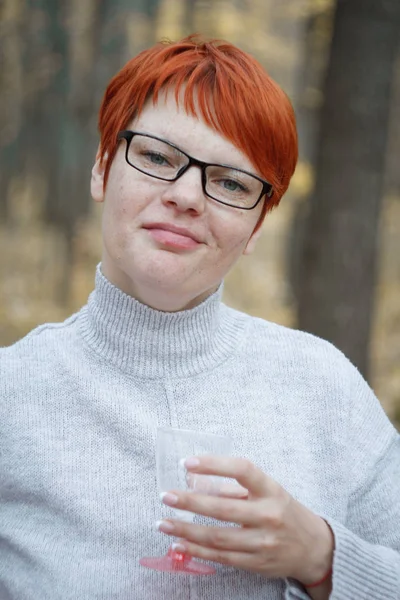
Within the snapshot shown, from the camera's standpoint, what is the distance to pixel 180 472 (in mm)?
1876

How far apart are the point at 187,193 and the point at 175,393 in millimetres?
562

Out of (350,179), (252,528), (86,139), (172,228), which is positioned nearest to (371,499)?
(252,528)

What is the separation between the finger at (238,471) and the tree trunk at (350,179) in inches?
157

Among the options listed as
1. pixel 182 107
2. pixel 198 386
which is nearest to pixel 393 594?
pixel 198 386

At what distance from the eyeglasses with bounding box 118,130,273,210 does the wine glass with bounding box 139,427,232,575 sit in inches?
25.3

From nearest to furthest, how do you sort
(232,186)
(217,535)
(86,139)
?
(217,535) → (232,186) → (86,139)

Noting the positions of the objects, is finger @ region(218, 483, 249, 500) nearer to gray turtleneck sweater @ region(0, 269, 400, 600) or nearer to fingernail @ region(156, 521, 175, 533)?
fingernail @ region(156, 521, 175, 533)

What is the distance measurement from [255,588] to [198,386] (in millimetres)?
550

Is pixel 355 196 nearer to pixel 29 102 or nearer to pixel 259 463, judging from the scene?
pixel 259 463

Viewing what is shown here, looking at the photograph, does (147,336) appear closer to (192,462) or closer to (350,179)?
(192,462)

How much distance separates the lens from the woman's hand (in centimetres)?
175

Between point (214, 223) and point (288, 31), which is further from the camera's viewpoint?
point (288, 31)

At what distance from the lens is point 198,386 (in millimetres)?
2354

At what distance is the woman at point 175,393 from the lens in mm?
2131
